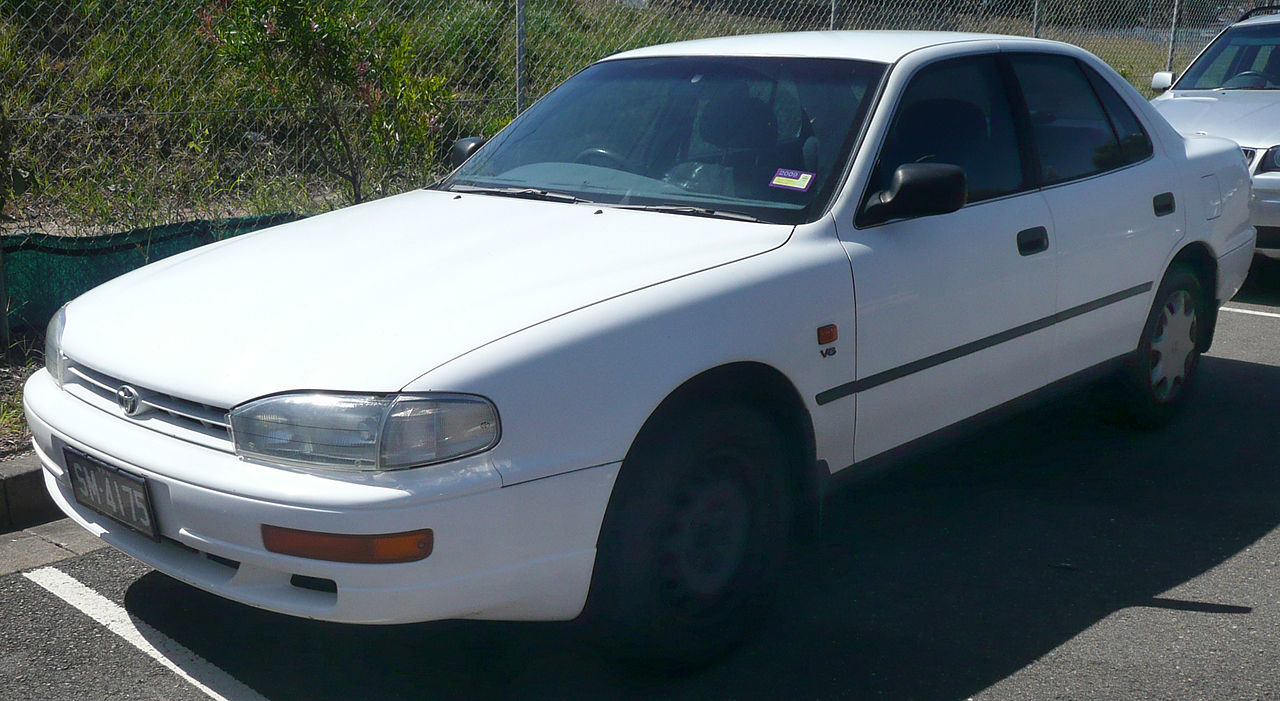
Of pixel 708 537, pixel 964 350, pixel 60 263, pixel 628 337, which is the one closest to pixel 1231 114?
pixel 964 350

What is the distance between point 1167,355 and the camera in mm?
4930

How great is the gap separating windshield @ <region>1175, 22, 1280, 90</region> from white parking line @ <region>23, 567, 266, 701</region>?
27.3 ft

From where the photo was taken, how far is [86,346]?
3.12 meters

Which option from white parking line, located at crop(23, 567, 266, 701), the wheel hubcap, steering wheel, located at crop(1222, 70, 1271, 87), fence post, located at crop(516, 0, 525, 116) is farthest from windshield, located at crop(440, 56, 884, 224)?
A: steering wheel, located at crop(1222, 70, 1271, 87)

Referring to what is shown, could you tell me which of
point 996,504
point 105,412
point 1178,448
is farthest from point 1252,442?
point 105,412

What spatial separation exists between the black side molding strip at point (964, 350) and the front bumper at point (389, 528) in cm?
86

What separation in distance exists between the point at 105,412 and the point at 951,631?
230cm

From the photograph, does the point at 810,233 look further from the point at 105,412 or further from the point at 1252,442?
the point at 1252,442

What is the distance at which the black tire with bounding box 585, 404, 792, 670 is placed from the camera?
2777 mm

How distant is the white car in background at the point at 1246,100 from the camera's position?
25.0 ft

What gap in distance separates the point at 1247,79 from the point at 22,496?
843 cm

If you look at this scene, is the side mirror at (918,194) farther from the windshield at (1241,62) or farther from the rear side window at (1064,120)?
the windshield at (1241,62)

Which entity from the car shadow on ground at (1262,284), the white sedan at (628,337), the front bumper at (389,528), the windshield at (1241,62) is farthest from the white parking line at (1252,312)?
the front bumper at (389,528)

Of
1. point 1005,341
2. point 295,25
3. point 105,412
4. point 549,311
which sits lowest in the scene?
point 1005,341
